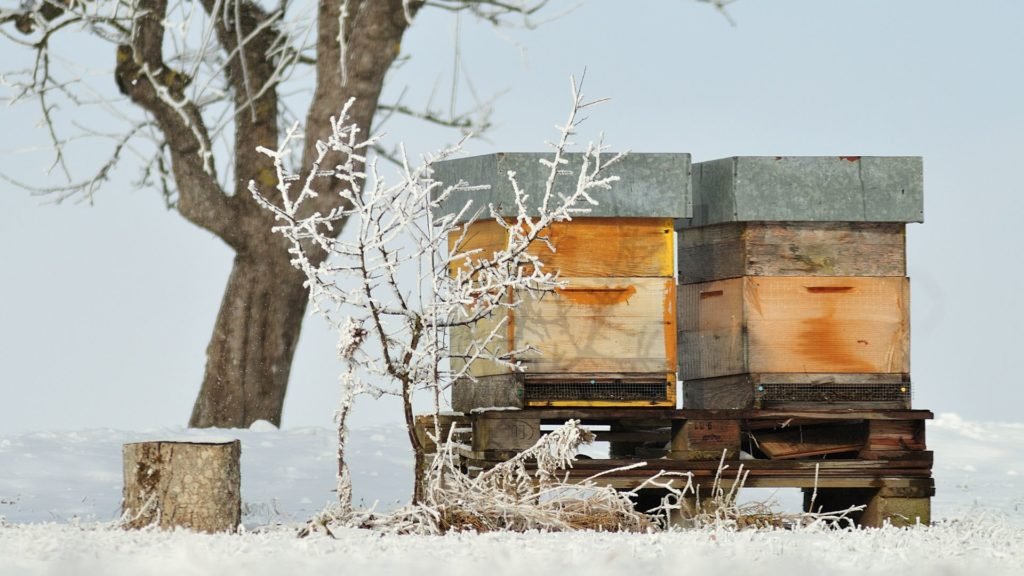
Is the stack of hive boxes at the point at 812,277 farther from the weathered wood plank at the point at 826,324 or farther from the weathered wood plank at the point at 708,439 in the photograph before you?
the weathered wood plank at the point at 708,439

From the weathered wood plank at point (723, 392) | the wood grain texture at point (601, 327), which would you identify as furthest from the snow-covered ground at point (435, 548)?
the wood grain texture at point (601, 327)

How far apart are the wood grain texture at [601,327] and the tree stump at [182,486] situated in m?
1.34

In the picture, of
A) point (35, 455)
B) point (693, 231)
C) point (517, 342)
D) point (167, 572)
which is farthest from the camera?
point (35, 455)

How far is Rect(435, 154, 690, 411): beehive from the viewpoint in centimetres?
520

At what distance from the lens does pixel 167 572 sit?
11.4 ft

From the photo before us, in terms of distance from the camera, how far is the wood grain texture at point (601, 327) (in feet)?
17.1

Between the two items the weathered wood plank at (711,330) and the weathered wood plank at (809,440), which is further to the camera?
the weathered wood plank at (809,440)

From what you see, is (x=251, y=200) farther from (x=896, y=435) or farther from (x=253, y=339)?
(x=896, y=435)

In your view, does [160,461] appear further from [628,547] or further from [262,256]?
[262,256]

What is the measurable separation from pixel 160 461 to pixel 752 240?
2637mm

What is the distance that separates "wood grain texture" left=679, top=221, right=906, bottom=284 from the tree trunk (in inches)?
155

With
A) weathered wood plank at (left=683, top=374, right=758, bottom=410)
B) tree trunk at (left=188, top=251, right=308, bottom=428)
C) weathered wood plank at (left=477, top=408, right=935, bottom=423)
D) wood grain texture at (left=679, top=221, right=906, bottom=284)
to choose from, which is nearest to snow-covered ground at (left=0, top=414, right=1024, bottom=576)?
weathered wood plank at (left=477, top=408, right=935, bottom=423)

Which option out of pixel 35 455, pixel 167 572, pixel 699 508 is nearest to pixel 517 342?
pixel 699 508

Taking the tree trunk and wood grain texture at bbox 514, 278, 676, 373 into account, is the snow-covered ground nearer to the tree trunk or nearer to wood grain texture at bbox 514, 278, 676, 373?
wood grain texture at bbox 514, 278, 676, 373
